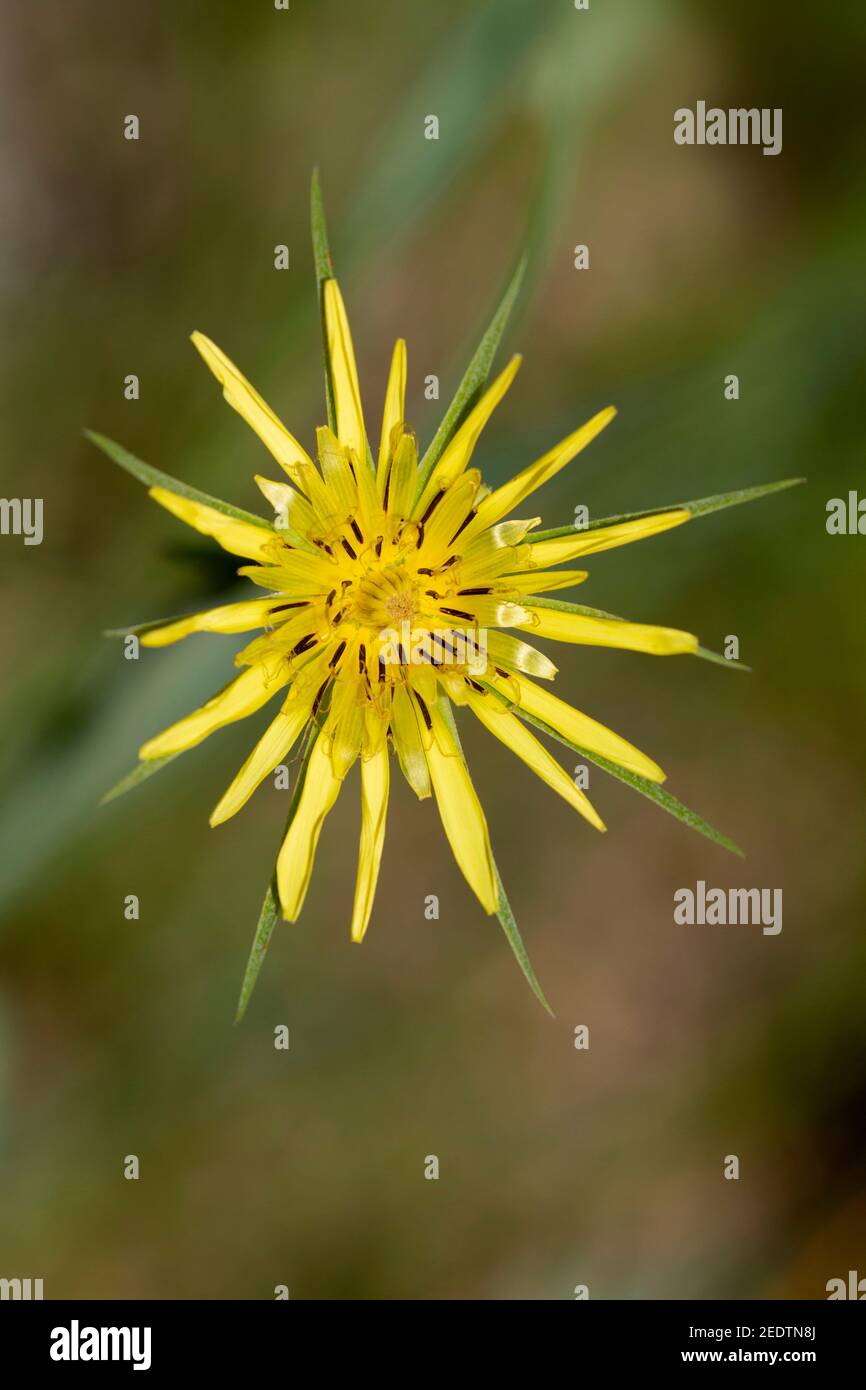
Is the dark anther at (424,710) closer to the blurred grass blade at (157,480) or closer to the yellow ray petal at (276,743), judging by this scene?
the yellow ray petal at (276,743)

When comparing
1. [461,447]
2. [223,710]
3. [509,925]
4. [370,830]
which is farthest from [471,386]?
[509,925]

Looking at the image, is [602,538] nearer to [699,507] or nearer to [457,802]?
[699,507]

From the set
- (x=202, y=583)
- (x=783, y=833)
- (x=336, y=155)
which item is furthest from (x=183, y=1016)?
(x=336, y=155)

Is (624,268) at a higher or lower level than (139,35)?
lower

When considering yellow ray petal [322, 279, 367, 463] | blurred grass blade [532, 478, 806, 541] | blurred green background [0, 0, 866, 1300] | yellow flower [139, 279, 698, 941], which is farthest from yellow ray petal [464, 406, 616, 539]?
blurred green background [0, 0, 866, 1300]

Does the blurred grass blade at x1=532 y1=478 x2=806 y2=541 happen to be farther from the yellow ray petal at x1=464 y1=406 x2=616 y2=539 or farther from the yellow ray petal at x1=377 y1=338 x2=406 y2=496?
the yellow ray petal at x1=377 y1=338 x2=406 y2=496

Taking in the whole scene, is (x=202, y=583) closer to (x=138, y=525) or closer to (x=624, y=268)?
(x=138, y=525)

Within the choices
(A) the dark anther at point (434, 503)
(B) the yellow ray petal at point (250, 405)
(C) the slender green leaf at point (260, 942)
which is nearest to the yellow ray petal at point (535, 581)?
(A) the dark anther at point (434, 503)
